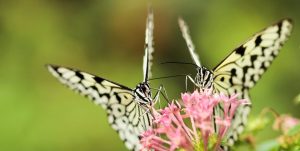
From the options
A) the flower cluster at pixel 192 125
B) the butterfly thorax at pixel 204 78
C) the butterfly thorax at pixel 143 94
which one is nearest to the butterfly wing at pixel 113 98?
the butterfly thorax at pixel 143 94

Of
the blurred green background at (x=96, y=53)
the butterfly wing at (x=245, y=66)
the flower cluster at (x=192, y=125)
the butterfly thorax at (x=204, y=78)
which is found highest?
the blurred green background at (x=96, y=53)

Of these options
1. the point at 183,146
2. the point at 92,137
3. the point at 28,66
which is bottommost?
the point at 183,146

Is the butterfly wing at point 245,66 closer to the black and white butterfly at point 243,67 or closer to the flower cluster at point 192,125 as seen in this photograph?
the black and white butterfly at point 243,67

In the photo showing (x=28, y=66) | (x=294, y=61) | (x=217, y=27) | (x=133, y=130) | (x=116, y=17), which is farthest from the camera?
(x=116, y=17)

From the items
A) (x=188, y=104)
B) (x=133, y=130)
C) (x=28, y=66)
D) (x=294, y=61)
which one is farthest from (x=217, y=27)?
(x=188, y=104)

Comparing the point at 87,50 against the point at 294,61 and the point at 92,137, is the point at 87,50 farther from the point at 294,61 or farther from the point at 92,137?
the point at 294,61
